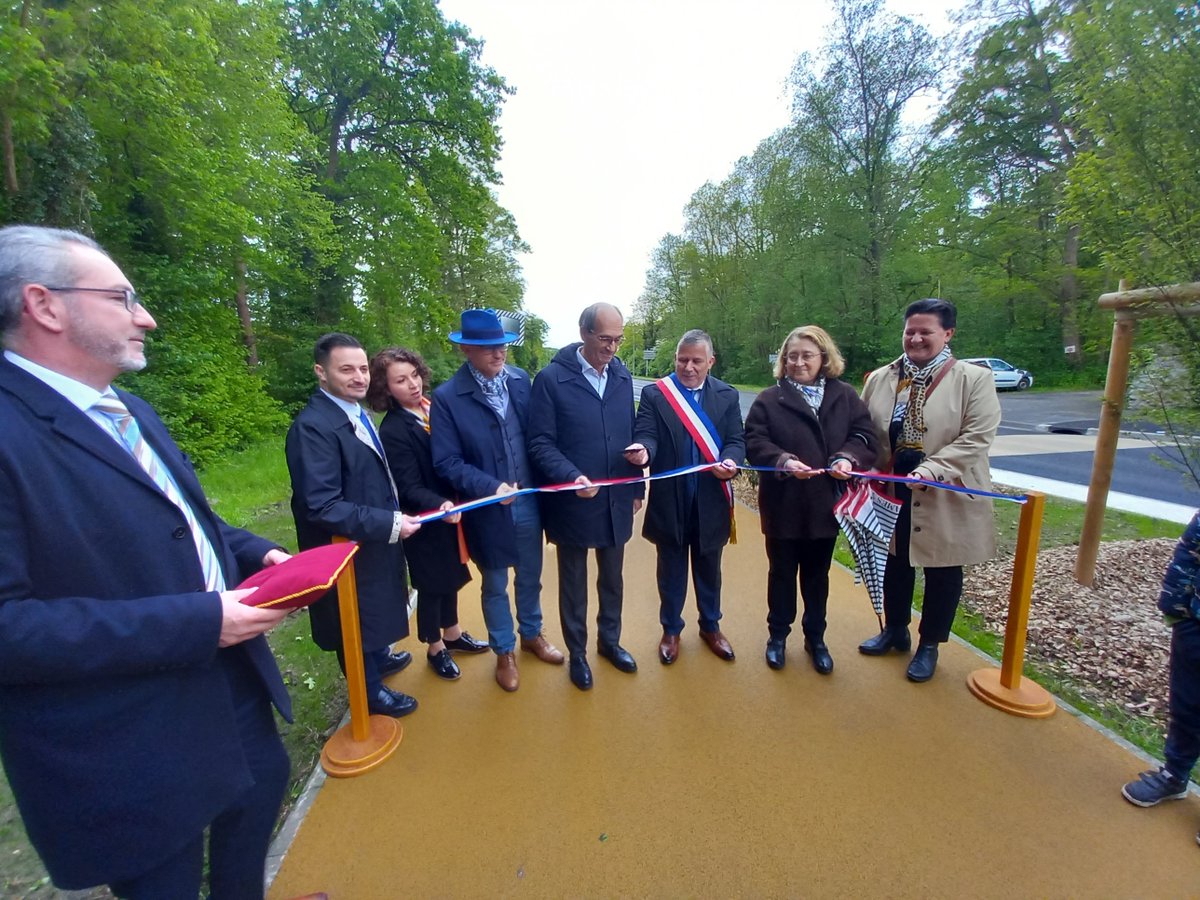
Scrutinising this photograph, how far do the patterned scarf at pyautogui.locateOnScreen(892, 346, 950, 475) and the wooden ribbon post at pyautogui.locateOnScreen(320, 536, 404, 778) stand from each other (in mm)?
3263

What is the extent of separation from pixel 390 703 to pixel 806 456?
2928mm

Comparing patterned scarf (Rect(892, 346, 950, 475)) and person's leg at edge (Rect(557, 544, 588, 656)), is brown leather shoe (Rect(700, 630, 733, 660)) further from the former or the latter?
patterned scarf (Rect(892, 346, 950, 475))

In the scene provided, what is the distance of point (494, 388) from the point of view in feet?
10.7

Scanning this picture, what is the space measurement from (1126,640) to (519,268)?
38.2 m

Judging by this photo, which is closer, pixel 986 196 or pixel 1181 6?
pixel 1181 6

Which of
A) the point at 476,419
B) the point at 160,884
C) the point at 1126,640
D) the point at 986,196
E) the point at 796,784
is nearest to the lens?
the point at 160,884

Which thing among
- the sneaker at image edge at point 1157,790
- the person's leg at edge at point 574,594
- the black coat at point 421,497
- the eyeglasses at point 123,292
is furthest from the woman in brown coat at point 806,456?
the eyeglasses at point 123,292

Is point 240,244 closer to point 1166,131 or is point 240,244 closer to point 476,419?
point 476,419

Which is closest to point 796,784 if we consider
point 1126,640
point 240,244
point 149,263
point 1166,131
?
point 1126,640

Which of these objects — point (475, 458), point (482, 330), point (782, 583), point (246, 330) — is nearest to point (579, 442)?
point (475, 458)

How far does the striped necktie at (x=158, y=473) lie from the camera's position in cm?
142

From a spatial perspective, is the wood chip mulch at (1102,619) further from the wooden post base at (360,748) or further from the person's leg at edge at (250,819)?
the person's leg at edge at (250,819)

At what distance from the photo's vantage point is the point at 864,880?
6.95ft

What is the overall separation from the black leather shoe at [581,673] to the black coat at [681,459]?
920 mm
